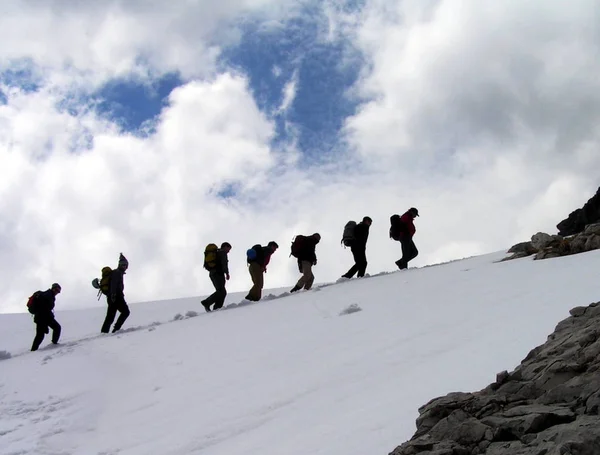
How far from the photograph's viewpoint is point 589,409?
3.45 metres

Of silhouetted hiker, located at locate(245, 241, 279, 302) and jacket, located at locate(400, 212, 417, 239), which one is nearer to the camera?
silhouetted hiker, located at locate(245, 241, 279, 302)

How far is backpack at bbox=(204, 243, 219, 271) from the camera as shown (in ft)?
46.7

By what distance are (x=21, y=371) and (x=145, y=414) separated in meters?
4.12

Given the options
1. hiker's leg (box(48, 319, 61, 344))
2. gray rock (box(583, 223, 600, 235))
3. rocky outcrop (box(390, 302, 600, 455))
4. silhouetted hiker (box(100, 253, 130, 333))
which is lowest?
rocky outcrop (box(390, 302, 600, 455))

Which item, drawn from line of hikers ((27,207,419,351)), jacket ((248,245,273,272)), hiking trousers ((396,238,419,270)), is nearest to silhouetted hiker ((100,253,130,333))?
line of hikers ((27,207,419,351))

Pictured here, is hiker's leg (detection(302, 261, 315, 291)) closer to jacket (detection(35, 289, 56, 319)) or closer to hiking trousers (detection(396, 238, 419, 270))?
hiking trousers (detection(396, 238, 419, 270))

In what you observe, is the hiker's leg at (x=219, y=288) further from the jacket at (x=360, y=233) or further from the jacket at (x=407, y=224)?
the jacket at (x=407, y=224)

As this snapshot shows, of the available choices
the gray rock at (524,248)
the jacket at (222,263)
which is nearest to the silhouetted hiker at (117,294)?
the jacket at (222,263)

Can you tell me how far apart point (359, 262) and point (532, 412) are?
12126 millimetres

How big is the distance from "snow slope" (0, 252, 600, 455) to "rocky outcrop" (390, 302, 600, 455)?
753 mm

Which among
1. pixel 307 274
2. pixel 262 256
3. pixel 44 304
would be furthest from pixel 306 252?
pixel 44 304

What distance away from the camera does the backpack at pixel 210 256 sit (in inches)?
560

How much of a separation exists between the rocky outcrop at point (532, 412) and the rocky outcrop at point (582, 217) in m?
18.6

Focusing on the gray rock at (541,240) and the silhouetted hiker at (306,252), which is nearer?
the gray rock at (541,240)
